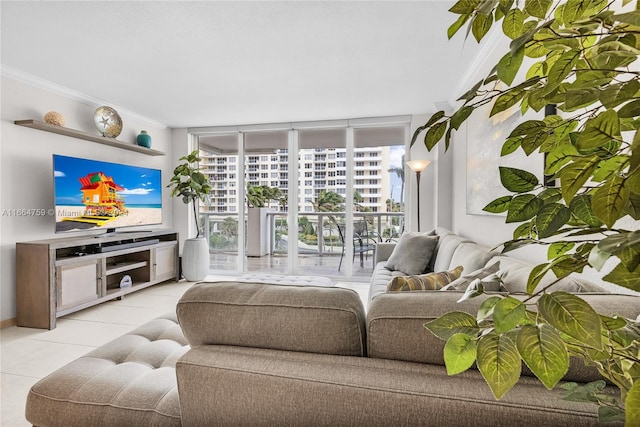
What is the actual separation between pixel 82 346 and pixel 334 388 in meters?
2.72

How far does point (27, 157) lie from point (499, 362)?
4.27 metres

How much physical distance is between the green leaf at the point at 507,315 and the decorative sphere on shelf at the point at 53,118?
4.23 metres

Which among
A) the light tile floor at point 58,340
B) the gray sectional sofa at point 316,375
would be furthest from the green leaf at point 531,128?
the light tile floor at point 58,340

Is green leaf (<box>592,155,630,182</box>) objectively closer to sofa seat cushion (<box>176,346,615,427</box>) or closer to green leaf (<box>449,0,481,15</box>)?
green leaf (<box>449,0,481,15</box>)

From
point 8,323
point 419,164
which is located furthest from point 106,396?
point 419,164

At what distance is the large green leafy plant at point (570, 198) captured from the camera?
30 cm

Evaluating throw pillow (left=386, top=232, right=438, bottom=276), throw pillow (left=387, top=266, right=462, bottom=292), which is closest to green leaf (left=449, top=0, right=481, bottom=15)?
throw pillow (left=387, top=266, right=462, bottom=292)

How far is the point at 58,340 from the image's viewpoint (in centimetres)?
277

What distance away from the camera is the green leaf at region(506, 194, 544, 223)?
15.9 inches

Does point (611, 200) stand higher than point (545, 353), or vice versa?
point (611, 200)

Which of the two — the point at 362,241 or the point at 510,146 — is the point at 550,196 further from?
the point at 362,241

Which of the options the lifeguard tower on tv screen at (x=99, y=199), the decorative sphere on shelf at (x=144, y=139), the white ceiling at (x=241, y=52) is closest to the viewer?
the white ceiling at (x=241, y=52)

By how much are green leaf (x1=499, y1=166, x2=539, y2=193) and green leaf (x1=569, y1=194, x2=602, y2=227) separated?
51mm

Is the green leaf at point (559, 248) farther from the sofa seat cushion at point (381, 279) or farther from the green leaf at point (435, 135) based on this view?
the sofa seat cushion at point (381, 279)
